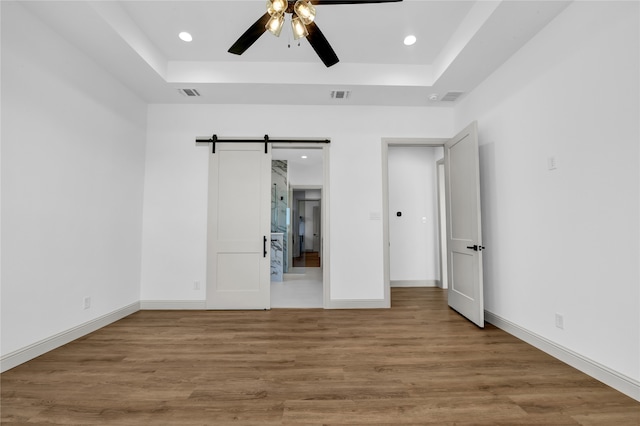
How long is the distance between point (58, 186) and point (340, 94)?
10.7 ft

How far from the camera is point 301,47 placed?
10.2ft

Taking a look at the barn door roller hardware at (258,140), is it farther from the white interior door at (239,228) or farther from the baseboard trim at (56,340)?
the baseboard trim at (56,340)

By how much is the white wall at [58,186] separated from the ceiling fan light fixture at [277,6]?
2.11 m

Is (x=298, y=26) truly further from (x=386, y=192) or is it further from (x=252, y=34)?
(x=386, y=192)

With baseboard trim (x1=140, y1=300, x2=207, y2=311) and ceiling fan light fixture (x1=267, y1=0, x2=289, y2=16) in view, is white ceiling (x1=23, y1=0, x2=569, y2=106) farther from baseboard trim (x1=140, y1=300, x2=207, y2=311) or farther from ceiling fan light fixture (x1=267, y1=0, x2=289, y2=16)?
baseboard trim (x1=140, y1=300, x2=207, y2=311)

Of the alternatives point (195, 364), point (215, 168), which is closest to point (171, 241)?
point (215, 168)

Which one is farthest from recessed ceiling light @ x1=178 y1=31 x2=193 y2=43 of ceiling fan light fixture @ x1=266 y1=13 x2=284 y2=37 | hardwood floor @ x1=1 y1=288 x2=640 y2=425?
hardwood floor @ x1=1 y1=288 x2=640 y2=425

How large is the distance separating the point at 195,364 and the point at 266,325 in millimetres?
1020

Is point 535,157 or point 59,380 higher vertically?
point 535,157

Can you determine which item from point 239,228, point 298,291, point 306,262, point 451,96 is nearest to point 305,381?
point 239,228

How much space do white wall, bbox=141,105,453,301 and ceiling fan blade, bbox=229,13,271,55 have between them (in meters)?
1.68

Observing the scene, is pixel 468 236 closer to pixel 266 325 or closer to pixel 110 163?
pixel 266 325

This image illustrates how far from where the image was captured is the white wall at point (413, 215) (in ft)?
16.9

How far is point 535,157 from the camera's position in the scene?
262cm
